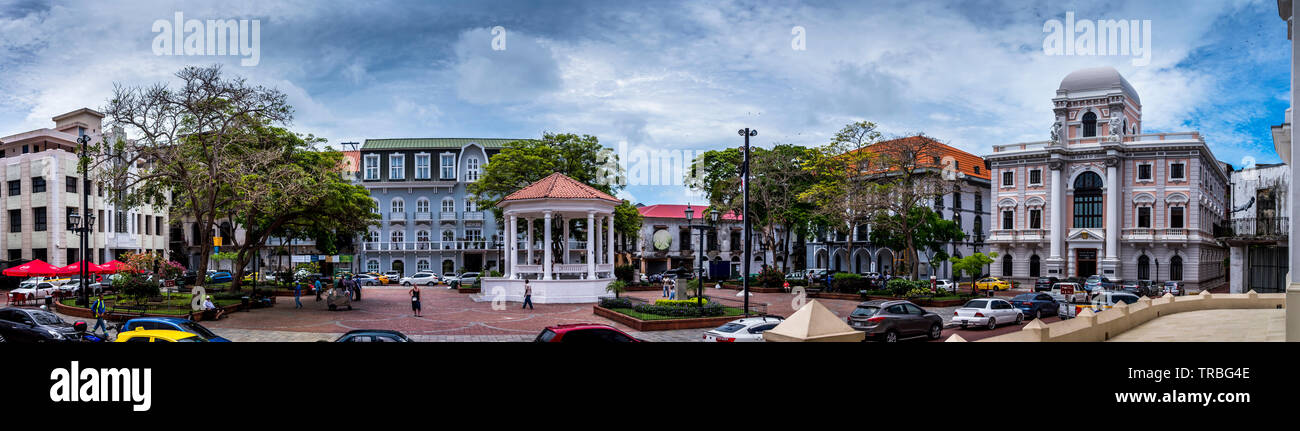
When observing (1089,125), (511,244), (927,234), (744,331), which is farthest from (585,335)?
(1089,125)

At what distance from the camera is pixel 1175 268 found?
45406 mm

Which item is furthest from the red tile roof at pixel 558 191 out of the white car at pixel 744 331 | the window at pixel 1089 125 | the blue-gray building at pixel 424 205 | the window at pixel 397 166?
the window at pixel 1089 125

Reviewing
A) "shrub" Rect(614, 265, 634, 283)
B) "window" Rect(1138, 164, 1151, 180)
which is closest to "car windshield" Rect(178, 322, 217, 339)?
"shrub" Rect(614, 265, 634, 283)

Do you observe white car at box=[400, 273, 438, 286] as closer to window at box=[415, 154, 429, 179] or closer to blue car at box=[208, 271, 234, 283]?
window at box=[415, 154, 429, 179]

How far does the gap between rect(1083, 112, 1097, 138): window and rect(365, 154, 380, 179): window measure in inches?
2149

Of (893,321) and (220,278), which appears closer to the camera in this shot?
(893,321)

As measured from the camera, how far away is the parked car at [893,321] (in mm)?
17844

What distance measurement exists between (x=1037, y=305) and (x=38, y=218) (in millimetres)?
55798

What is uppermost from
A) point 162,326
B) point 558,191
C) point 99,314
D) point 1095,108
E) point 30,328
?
point 1095,108

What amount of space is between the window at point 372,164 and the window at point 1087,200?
177ft

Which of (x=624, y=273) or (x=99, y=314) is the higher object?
(x=99, y=314)

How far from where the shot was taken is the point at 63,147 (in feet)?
150

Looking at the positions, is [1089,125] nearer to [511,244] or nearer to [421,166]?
[511,244]
